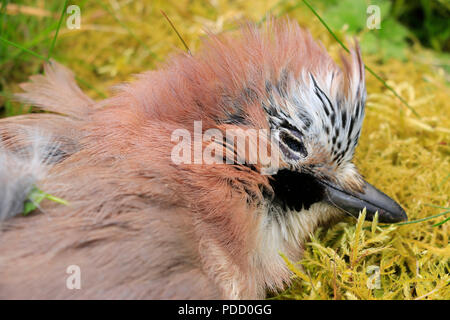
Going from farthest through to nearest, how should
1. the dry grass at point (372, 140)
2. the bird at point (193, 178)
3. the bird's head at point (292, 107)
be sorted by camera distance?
the dry grass at point (372, 140), the bird's head at point (292, 107), the bird at point (193, 178)

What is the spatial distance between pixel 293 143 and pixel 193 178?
42 cm

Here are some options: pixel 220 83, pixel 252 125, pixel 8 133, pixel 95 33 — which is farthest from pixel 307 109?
pixel 95 33

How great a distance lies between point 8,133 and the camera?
189 cm

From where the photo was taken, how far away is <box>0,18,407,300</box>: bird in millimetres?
1532

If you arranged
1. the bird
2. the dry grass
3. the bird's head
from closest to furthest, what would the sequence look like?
the bird < the bird's head < the dry grass

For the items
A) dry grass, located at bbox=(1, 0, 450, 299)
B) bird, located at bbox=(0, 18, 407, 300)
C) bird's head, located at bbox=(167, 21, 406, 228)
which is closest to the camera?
bird, located at bbox=(0, 18, 407, 300)

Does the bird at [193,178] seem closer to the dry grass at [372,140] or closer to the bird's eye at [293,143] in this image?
the bird's eye at [293,143]

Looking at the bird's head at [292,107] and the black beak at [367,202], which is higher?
the bird's head at [292,107]

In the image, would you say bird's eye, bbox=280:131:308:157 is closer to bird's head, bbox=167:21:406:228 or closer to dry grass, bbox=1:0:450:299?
bird's head, bbox=167:21:406:228

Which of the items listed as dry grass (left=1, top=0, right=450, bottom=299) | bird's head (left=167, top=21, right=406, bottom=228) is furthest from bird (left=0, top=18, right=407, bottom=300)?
dry grass (left=1, top=0, right=450, bottom=299)

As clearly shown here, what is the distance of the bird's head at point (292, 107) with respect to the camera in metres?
1.77

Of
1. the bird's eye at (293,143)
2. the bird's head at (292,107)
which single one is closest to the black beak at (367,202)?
the bird's head at (292,107)

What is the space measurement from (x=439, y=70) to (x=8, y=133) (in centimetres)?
271

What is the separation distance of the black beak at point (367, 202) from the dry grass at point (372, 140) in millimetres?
71
